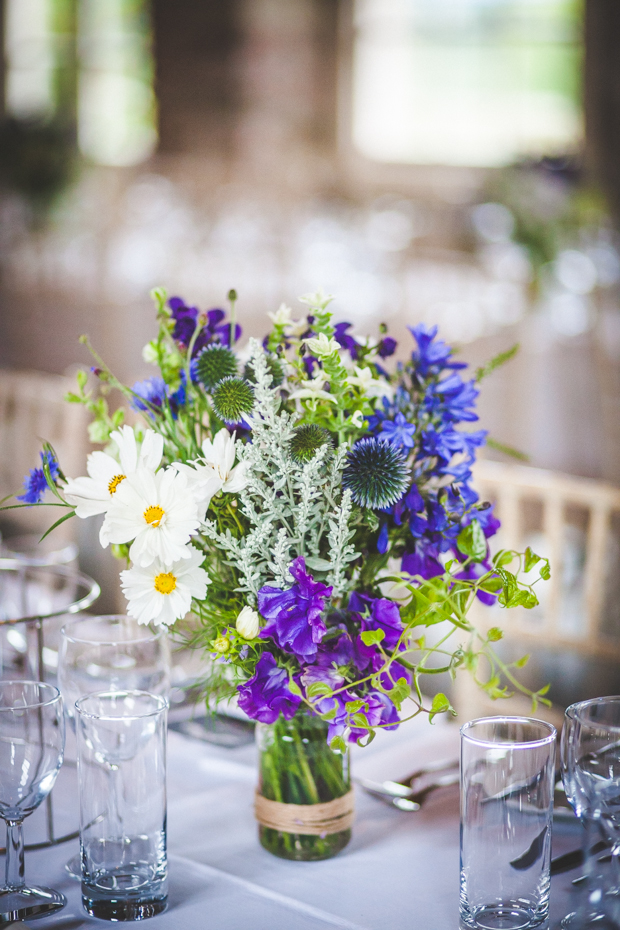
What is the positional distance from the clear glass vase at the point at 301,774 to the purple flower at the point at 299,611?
0.11 metres

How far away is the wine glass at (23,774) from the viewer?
67cm

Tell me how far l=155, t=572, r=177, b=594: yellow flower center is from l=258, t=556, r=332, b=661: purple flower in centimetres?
6

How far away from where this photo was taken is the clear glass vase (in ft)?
2.44

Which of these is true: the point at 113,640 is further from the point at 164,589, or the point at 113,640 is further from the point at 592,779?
the point at 592,779

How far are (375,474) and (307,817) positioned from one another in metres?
0.27

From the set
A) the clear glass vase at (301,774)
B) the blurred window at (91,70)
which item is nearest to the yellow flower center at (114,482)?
the clear glass vase at (301,774)

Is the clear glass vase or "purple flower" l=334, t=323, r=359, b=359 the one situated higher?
"purple flower" l=334, t=323, r=359, b=359

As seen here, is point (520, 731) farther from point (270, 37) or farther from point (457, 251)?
point (270, 37)

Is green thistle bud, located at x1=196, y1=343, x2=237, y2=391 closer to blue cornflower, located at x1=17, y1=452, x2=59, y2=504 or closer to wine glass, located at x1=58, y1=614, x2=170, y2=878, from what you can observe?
blue cornflower, located at x1=17, y1=452, x2=59, y2=504

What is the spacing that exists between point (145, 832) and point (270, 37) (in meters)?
4.31

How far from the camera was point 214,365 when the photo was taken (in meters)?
0.72

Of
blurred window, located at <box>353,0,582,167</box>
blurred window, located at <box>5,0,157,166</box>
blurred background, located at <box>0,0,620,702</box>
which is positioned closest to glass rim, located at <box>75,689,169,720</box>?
blurred background, located at <box>0,0,620,702</box>

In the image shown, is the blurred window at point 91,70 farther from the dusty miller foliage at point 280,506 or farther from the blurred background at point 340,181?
the dusty miller foliage at point 280,506

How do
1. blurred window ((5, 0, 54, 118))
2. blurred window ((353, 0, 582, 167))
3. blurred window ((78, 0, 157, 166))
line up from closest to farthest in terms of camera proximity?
blurred window ((353, 0, 582, 167))
blurred window ((78, 0, 157, 166))
blurred window ((5, 0, 54, 118))
